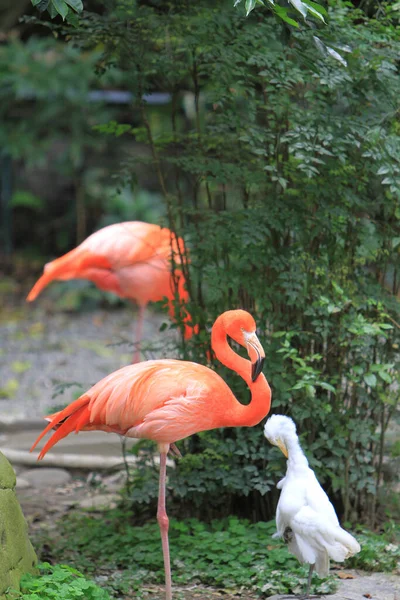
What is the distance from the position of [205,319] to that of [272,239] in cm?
56

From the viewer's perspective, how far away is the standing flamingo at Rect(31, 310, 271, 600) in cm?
373

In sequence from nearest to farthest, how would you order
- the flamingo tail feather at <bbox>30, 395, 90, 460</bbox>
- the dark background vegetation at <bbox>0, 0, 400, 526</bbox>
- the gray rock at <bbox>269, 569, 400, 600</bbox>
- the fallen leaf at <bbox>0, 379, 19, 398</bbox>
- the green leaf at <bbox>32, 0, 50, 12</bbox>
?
1. the green leaf at <bbox>32, 0, 50, 12</bbox>
2. the gray rock at <bbox>269, 569, 400, 600</bbox>
3. the flamingo tail feather at <bbox>30, 395, 90, 460</bbox>
4. the dark background vegetation at <bbox>0, 0, 400, 526</bbox>
5. the fallen leaf at <bbox>0, 379, 19, 398</bbox>

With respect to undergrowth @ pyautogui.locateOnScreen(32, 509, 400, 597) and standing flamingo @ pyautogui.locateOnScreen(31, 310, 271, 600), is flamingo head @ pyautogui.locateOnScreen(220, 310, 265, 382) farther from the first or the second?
undergrowth @ pyautogui.locateOnScreen(32, 509, 400, 597)

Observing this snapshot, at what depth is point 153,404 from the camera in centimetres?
377

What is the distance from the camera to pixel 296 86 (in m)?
4.37

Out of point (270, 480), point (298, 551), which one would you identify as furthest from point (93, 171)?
point (298, 551)

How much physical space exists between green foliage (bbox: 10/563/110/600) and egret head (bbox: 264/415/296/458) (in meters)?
0.91

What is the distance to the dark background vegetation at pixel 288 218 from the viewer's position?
4.00 metres

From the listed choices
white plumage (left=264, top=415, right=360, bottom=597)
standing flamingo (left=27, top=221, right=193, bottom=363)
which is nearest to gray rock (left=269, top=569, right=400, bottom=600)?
A: white plumage (left=264, top=415, right=360, bottom=597)

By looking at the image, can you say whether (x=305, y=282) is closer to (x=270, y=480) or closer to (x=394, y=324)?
(x=394, y=324)

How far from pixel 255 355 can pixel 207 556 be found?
1061 millimetres

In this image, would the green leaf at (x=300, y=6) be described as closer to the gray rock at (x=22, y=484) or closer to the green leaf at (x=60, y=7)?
the green leaf at (x=60, y=7)

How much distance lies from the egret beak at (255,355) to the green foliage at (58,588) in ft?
3.47

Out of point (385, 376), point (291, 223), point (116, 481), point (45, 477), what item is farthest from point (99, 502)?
point (291, 223)
